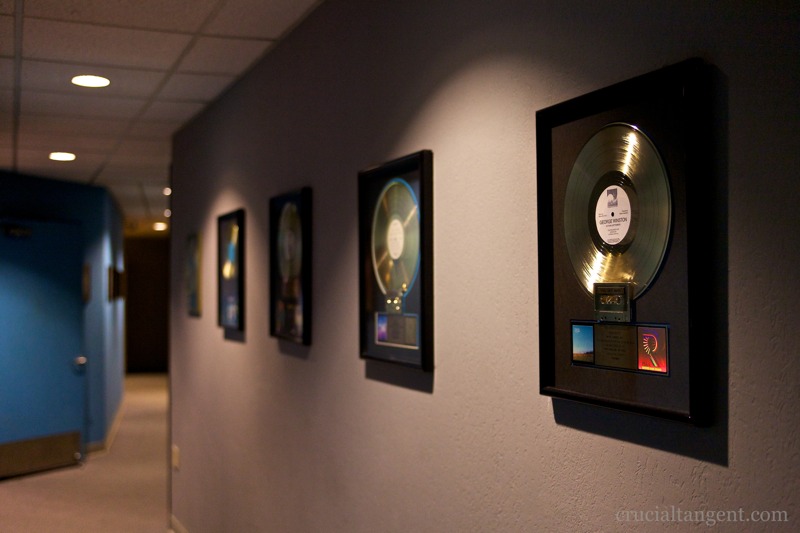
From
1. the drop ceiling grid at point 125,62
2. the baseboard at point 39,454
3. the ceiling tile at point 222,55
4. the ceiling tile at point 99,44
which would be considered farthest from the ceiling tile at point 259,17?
the baseboard at point 39,454

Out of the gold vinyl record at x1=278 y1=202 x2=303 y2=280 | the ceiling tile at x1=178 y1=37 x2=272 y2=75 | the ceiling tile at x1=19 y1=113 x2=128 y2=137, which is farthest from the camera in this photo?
the ceiling tile at x1=19 y1=113 x2=128 y2=137

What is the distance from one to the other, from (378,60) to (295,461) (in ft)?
5.09

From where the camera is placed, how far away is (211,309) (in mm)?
4426

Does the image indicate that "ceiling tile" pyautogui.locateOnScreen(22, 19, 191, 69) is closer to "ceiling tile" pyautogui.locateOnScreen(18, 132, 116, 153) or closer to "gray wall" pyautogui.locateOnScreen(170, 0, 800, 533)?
"gray wall" pyautogui.locateOnScreen(170, 0, 800, 533)

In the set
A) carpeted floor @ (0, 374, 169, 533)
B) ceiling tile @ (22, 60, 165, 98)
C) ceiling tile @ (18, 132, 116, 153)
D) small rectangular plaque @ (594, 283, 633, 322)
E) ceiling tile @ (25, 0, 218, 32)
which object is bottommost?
carpeted floor @ (0, 374, 169, 533)

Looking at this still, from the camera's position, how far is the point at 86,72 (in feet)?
12.2

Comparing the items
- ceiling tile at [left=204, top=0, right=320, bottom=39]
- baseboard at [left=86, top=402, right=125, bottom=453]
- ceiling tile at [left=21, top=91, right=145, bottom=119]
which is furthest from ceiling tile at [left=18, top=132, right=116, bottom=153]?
baseboard at [left=86, top=402, right=125, bottom=453]

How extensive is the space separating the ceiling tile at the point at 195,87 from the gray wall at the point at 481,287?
7.8 inches

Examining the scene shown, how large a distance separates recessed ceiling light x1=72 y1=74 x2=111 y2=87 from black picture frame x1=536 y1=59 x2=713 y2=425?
2865mm

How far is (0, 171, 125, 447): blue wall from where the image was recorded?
22.9ft

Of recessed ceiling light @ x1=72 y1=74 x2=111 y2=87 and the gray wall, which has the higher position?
recessed ceiling light @ x1=72 y1=74 x2=111 y2=87

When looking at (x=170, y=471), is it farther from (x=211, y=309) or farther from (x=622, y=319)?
(x=622, y=319)

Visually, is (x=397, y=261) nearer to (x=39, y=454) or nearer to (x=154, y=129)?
(x=154, y=129)

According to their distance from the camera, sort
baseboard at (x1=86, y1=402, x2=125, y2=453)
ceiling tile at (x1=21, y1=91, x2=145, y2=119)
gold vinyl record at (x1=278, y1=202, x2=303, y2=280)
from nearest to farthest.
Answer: gold vinyl record at (x1=278, y1=202, x2=303, y2=280), ceiling tile at (x1=21, y1=91, x2=145, y2=119), baseboard at (x1=86, y1=402, x2=125, y2=453)
